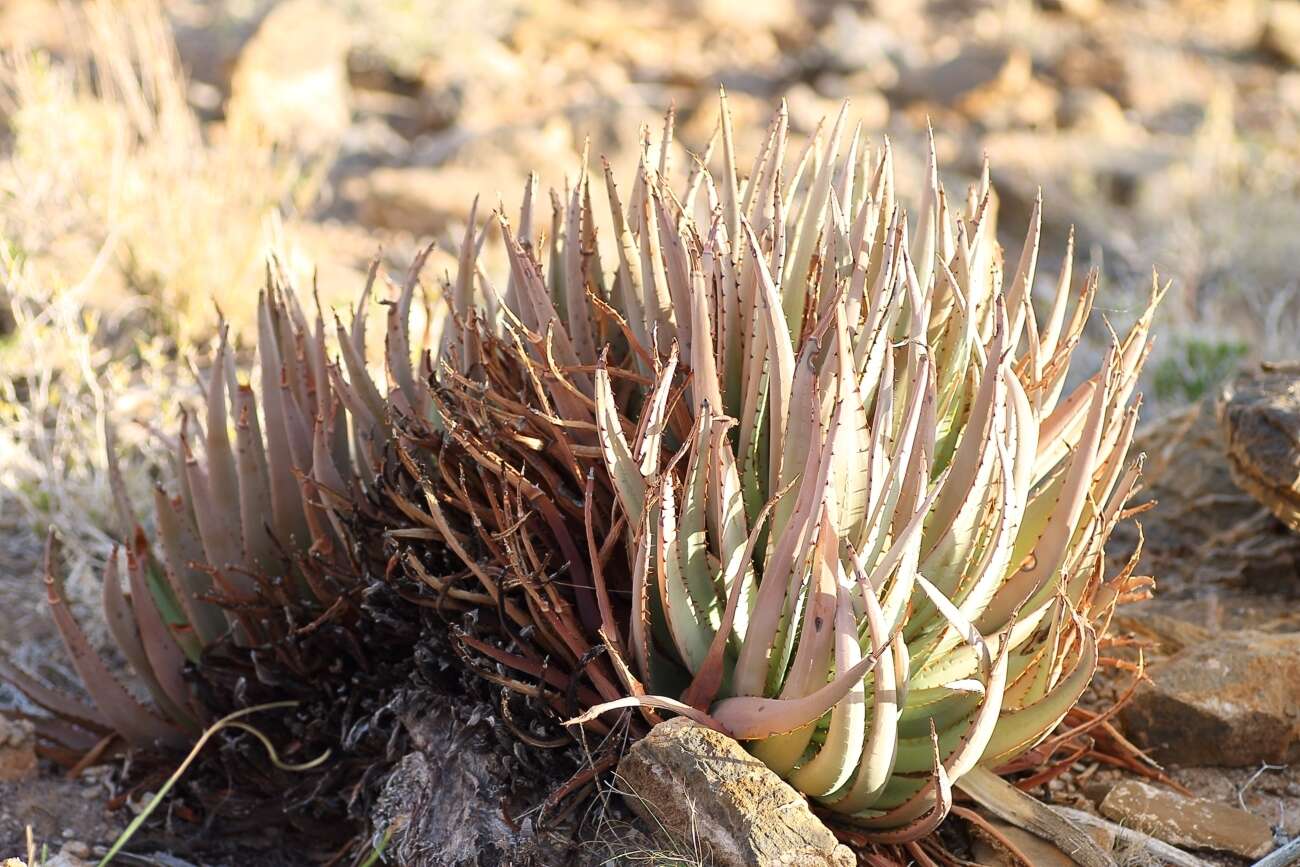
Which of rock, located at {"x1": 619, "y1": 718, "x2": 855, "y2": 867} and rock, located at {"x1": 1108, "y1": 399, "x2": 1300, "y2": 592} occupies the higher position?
rock, located at {"x1": 619, "y1": 718, "x2": 855, "y2": 867}

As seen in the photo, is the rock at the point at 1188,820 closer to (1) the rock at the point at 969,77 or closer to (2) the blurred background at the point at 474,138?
(2) the blurred background at the point at 474,138

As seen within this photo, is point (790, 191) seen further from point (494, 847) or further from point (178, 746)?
point (178, 746)

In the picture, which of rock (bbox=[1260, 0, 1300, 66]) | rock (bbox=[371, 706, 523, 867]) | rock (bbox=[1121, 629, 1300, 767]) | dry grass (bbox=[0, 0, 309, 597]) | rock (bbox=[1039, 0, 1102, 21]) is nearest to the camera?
rock (bbox=[371, 706, 523, 867])

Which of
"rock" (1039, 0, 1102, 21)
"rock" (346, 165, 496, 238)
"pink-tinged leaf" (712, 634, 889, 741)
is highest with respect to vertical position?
"rock" (1039, 0, 1102, 21)

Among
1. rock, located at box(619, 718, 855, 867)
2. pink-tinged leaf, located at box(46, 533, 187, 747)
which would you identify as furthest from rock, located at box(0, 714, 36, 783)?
rock, located at box(619, 718, 855, 867)

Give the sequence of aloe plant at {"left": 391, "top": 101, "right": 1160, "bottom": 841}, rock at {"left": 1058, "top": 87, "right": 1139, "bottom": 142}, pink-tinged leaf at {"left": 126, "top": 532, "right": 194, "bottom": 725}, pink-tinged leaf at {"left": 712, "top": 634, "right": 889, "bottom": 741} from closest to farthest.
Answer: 1. pink-tinged leaf at {"left": 712, "top": 634, "right": 889, "bottom": 741}
2. aloe plant at {"left": 391, "top": 101, "right": 1160, "bottom": 841}
3. pink-tinged leaf at {"left": 126, "top": 532, "right": 194, "bottom": 725}
4. rock at {"left": 1058, "top": 87, "right": 1139, "bottom": 142}

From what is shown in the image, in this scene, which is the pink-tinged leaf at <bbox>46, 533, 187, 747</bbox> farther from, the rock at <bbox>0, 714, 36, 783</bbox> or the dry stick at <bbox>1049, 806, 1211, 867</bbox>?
the dry stick at <bbox>1049, 806, 1211, 867</bbox>
